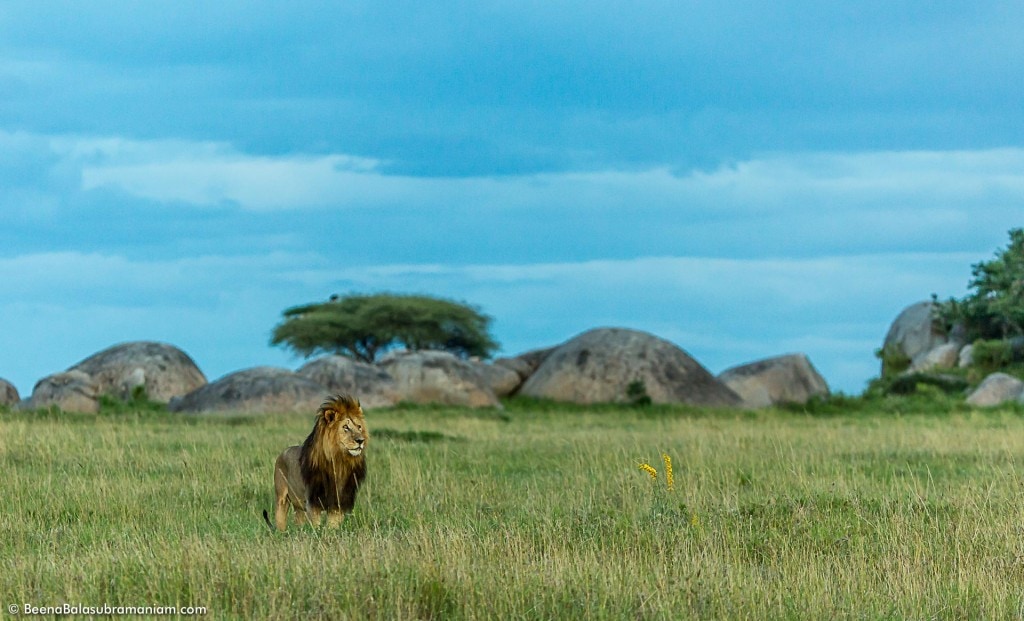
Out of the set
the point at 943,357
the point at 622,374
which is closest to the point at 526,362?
the point at 622,374

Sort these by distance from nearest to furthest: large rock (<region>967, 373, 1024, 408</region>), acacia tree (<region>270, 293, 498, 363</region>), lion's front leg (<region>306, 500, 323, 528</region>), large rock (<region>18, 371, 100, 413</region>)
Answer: lion's front leg (<region>306, 500, 323, 528</region>) < large rock (<region>18, 371, 100, 413</region>) < large rock (<region>967, 373, 1024, 408</region>) < acacia tree (<region>270, 293, 498, 363</region>)

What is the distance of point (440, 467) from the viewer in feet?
46.7

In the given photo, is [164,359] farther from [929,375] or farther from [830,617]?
[830,617]

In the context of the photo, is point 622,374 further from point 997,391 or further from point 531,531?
point 531,531

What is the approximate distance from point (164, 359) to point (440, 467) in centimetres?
2034

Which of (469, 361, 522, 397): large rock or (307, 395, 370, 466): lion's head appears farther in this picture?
(469, 361, 522, 397): large rock

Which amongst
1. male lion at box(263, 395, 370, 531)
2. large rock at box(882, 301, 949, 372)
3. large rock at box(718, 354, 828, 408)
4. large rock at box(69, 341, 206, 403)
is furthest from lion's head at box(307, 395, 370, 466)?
large rock at box(882, 301, 949, 372)

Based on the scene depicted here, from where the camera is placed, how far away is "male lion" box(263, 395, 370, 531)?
9.16 metres

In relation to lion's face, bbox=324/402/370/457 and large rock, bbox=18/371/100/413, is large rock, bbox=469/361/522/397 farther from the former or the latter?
lion's face, bbox=324/402/370/457

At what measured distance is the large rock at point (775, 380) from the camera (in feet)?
109

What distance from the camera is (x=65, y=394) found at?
90.2 ft

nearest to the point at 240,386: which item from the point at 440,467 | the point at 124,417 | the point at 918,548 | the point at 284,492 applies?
the point at 124,417

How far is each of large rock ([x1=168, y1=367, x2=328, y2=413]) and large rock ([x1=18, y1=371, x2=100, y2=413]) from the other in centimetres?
214

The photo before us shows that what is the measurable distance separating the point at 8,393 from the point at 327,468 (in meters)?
25.4
